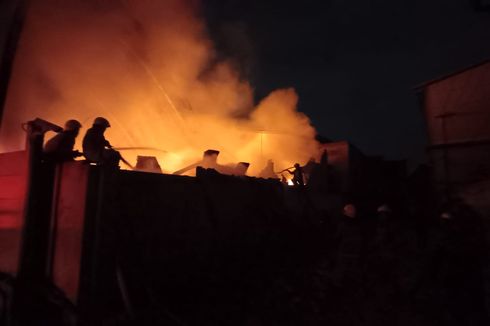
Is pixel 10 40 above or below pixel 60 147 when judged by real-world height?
above

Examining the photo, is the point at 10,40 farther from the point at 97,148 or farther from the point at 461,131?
the point at 461,131

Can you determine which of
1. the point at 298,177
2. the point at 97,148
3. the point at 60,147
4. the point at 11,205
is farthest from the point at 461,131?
the point at 11,205

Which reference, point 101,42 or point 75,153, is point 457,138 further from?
point 101,42

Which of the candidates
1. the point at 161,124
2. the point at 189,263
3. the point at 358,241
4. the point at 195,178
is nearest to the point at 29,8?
the point at 161,124

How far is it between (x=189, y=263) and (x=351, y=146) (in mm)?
14306

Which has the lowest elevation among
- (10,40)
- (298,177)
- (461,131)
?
(298,177)

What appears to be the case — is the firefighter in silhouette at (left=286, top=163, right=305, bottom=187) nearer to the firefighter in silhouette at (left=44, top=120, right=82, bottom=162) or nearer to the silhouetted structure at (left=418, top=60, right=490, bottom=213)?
the silhouetted structure at (left=418, top=60, right=490, bottom=213)

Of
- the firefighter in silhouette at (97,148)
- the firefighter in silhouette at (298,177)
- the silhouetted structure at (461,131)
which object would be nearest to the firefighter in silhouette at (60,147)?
the firefighter in silhouette at (97,148)

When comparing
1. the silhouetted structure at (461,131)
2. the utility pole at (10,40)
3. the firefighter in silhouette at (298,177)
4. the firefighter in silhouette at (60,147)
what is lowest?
the firefighter in silhouette at (60,147)

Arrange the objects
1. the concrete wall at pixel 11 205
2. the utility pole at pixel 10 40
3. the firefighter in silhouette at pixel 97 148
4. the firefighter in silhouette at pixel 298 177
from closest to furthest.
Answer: the concrete wall at pixel 11 205 < the firefighter in silhouette at pixel 97 148 < the utility pole at pixel 10 40 < the firefighter in silhouette at pixel 298 177

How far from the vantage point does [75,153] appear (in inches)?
205

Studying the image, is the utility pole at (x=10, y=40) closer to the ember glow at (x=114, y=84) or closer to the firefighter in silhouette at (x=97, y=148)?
the ember glow at (x=114, y=84)

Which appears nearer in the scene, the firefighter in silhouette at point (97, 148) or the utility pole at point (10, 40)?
the firefighter in silhouette at point (97, 148)

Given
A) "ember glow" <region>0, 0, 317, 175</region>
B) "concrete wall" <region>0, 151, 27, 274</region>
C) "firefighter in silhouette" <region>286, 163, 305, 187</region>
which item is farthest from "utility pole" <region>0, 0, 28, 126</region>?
"firefighter in silhouette" <region>286, 163, 305, 187</region>
